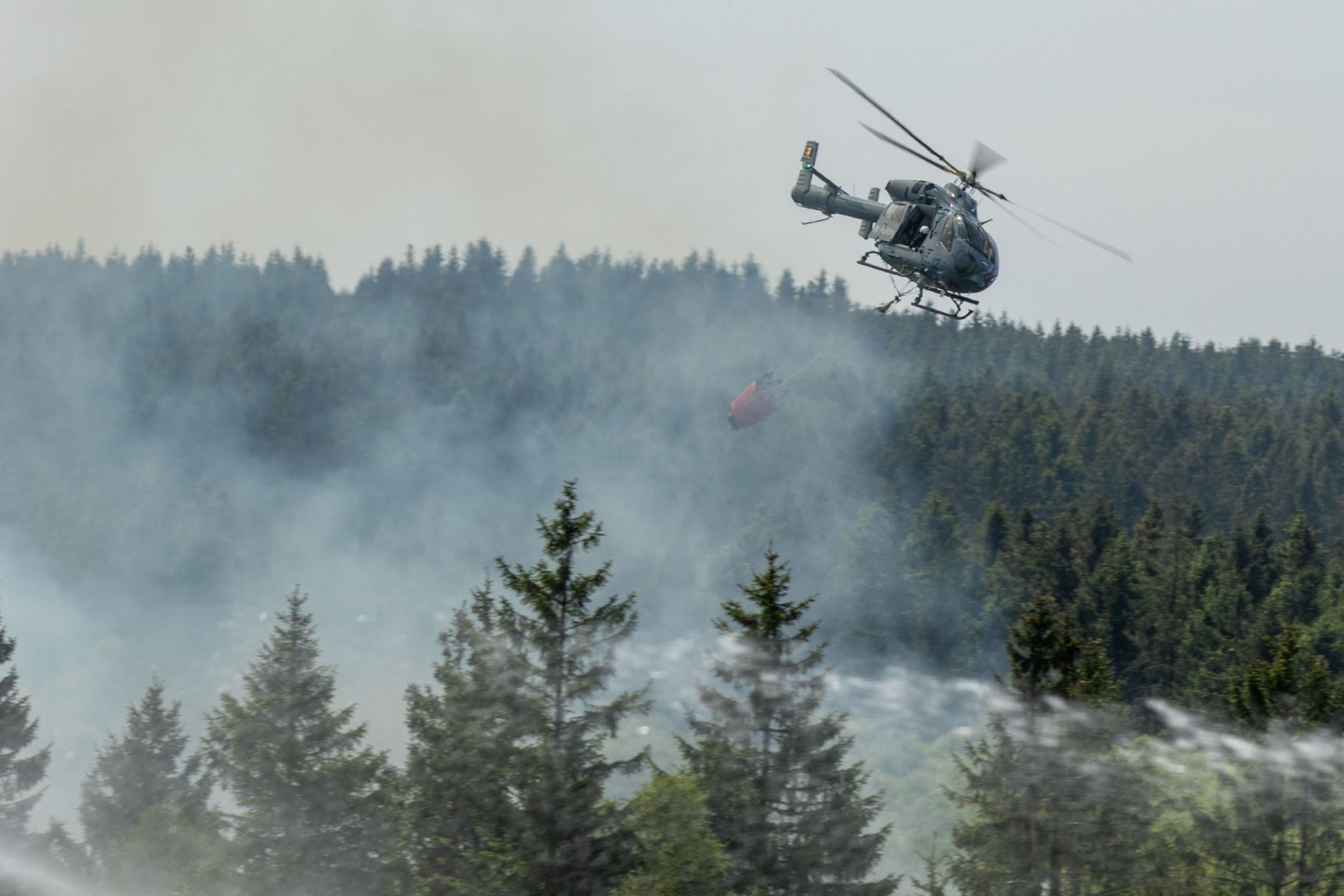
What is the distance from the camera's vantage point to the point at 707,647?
83312mm

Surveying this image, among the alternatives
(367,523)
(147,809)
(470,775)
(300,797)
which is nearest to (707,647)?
(147,809)

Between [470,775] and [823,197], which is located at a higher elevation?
[823,197]

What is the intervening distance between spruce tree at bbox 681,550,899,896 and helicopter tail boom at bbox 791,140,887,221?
10.9m

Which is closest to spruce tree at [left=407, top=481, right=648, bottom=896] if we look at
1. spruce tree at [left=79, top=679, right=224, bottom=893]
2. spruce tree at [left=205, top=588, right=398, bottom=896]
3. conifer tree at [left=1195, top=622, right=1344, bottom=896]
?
spruce tree at [left=205, top=588, right=398, bottom=896]

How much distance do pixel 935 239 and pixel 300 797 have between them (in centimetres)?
2231

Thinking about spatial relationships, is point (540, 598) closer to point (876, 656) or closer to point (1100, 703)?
point (1100, 703)

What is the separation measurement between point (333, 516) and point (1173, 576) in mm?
107221

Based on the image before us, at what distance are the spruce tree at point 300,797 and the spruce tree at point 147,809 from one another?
620 centimetres

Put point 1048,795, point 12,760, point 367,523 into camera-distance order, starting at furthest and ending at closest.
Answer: point 367,523, point 12,760, point 1048,795

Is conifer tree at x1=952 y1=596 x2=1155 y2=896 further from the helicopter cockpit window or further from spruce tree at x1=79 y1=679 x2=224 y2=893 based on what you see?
spruce tree at x1=79 y1=679 x2=224 y2=893

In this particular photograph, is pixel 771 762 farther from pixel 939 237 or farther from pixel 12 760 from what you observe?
pixel 12 760

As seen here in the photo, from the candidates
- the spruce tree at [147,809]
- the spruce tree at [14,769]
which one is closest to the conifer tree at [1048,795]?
the spruce tree at [147,809]

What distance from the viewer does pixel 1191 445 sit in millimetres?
167625

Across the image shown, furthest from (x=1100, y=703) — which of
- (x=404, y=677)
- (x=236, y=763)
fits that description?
(x=404, y=677)
